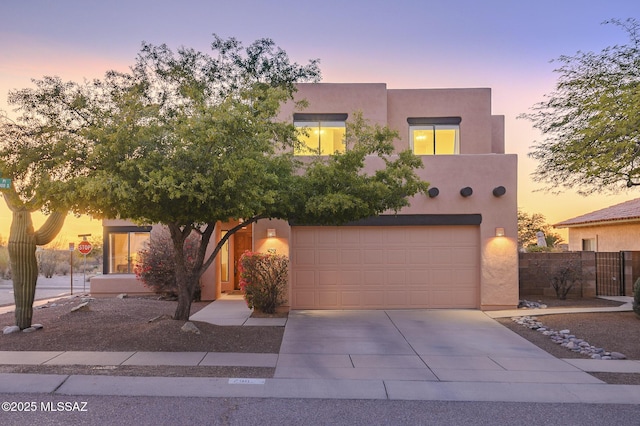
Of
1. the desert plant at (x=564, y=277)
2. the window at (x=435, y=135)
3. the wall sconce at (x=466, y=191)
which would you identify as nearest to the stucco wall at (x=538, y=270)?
the desert plant at (x=564, y=277)

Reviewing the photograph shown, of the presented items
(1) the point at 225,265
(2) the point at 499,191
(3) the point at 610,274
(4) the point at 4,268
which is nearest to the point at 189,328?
(1) the point at 225,265

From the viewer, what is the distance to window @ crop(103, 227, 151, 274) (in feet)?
60.6

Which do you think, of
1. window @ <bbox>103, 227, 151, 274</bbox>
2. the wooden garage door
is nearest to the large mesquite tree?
the wooden garage door

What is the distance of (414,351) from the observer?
9.29 meters

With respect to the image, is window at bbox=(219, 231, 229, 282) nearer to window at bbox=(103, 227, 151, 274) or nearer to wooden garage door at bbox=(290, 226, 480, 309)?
window at bbox=(103, 227, 151, 274)

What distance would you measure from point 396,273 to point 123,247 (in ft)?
34.6

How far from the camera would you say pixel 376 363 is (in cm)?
831

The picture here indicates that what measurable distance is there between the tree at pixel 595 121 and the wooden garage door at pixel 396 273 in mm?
3097

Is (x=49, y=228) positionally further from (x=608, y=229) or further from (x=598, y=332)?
(x=608, y=229)

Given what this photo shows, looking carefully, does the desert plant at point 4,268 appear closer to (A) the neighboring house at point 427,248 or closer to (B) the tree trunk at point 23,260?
(B) the tree trunk at point 23,260

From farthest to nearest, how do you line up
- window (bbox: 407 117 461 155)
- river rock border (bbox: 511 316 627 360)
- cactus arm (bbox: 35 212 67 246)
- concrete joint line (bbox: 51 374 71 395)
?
window (bbox: 407 117 461 155) < cactus arm (bbox: 35 212 67 246) < river rock border (bbox: 511 316 627 360) < concrete joint line (bbox: 51 374 71 395)

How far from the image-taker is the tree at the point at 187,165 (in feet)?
25.9

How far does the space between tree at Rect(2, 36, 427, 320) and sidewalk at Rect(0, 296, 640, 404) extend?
2508 millimetres

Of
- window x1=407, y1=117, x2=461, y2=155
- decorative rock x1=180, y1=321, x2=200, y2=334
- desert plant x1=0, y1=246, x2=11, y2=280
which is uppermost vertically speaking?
window x1=407, y1=117, x2=461, y2=155
